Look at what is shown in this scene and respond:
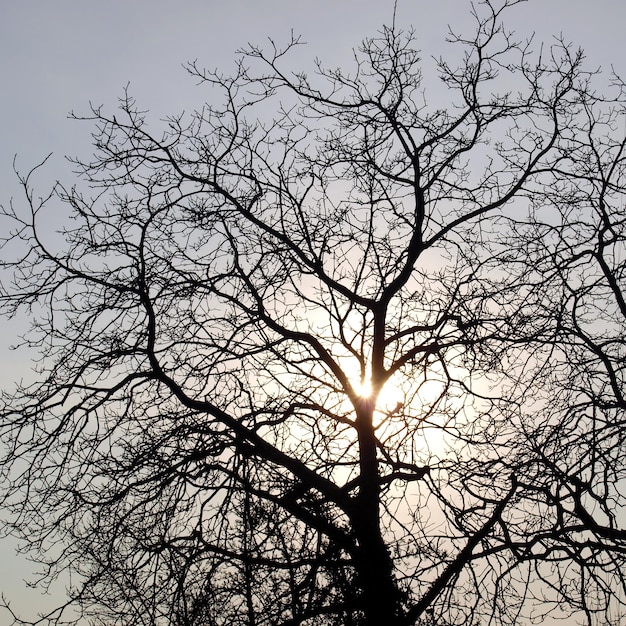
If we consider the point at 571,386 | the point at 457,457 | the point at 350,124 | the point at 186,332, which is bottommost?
the point at 457,457

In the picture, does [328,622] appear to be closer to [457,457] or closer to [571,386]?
[457,457]

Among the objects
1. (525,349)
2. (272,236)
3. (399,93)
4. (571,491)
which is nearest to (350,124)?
(399,93)

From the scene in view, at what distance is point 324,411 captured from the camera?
8898 millimetres

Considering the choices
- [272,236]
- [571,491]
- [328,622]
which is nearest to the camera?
[571,491]

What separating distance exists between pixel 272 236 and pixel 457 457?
124 inches

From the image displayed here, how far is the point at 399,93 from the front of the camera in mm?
9438

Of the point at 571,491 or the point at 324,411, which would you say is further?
the point at 324,411

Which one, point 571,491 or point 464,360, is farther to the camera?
point 464,360

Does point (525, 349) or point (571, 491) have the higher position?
point (525, 349)

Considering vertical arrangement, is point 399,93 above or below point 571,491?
above

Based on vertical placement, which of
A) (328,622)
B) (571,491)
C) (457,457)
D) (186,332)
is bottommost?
(328,622)

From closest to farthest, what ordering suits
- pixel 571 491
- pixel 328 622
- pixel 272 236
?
1. pixel 571 491
2. pixel 328 622
3. pixel 272 236

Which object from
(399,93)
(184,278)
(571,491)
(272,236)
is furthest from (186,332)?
(571,491)

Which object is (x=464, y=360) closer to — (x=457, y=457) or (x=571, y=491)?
(x=457, y=457)
